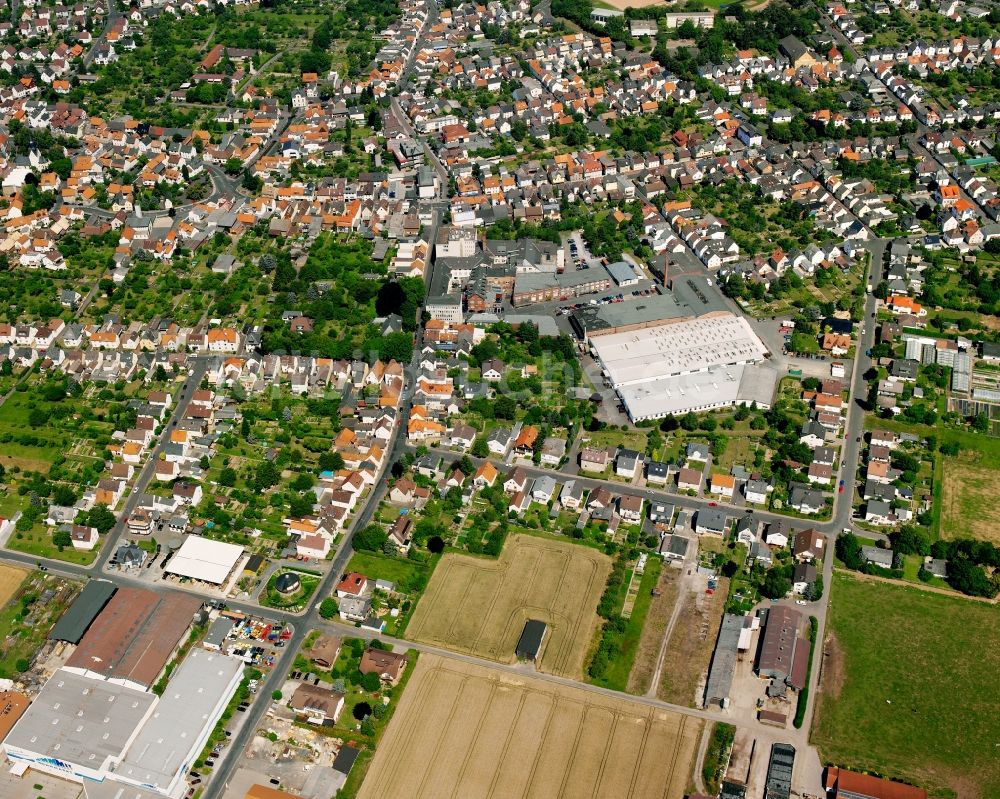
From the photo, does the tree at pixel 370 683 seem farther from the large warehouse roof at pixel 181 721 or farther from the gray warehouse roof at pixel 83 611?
the gray warehouse roof at pixel 83 611

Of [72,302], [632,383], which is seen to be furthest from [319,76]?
[632,383]

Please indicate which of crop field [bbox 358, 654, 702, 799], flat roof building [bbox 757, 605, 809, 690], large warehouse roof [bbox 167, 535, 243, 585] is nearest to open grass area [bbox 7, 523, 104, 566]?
large warehouse roof [bbox 167, 535, 243, 585]

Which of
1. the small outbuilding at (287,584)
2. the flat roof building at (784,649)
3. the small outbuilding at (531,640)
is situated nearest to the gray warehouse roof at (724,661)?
the flat roof building at (784,649)

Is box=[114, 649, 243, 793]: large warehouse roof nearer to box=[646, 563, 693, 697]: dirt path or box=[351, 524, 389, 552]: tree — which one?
box=[351, 524, 389, 552]: tree

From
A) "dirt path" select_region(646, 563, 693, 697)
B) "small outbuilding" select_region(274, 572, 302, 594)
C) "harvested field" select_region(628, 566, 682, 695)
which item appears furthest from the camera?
"small outbuilding" select_region(274, 572, 302, 594)

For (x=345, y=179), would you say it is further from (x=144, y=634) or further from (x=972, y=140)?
(x=972, y=140)

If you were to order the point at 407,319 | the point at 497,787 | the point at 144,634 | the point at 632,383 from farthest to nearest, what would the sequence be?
the point at 407,319, the point at 632,383, the point at 144,634, the point at 497,787
